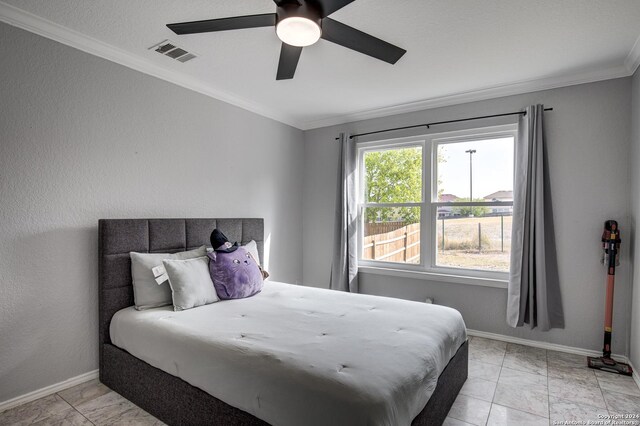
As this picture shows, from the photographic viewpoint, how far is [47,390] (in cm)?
231

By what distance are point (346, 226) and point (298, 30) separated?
2773mm

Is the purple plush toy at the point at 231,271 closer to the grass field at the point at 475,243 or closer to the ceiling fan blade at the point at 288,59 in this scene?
the ceiling fan blade at the point at 288,59

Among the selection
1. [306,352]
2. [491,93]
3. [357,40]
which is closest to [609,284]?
[491,93]

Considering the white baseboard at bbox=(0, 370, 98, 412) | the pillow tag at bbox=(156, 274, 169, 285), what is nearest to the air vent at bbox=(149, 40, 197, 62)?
the pillow tag at bbox=(156, 274, 169, 285)

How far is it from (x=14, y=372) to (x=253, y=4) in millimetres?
2767

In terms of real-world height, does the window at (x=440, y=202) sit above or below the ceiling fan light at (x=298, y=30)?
below

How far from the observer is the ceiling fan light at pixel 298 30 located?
65.4 inches

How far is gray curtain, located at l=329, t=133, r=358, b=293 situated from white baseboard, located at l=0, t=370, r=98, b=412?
260 centimetres

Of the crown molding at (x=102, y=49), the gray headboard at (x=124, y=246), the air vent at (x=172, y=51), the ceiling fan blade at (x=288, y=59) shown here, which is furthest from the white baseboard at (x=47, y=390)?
the ceiling fan blade at (x=288, y=59)

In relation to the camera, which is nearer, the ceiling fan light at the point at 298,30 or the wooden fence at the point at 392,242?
the ceiling fan light at the point at 298,30

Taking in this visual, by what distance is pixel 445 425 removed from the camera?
2020 mm

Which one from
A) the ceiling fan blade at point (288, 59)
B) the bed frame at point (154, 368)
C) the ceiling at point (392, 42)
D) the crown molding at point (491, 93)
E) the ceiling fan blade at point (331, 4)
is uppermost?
the ceiling at point (392, 42)

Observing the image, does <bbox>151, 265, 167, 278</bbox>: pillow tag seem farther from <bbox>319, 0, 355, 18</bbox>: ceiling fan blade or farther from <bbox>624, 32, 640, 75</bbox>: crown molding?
<bbox>624, 32, 640, 75</bbox>: crown molding

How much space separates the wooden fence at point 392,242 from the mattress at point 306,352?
57.9 inches
